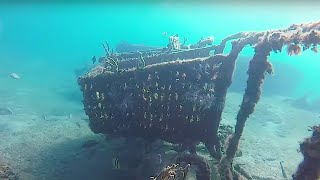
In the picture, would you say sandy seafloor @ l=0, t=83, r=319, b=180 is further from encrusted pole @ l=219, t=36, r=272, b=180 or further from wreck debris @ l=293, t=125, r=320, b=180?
wreck debris @ l=293, t=125, r=320, b=180

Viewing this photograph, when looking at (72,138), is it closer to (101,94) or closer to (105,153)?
(105,153)

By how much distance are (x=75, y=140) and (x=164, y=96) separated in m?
5.24

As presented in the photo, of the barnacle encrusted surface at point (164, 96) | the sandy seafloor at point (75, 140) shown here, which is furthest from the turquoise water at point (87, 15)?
the barnacle encrusted surface at point (164, 96)

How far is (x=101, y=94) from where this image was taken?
952 centimetres

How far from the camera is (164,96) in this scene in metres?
8.76

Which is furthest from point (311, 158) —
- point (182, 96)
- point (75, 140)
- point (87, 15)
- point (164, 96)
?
point (87, 15)

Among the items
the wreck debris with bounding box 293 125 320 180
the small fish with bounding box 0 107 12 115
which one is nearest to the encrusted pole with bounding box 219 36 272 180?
the wreck debris with bounding box 293 125 320 180

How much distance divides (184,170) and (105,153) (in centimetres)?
443

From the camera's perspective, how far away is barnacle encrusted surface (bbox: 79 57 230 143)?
8.68 metres

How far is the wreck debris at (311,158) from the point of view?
4938 millimetres

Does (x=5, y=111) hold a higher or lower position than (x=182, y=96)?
lower

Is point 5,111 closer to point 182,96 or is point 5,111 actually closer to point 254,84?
point 182,96

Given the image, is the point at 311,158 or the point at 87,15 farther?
the point at 87,15

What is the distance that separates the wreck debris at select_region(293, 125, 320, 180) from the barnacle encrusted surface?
375 cm
